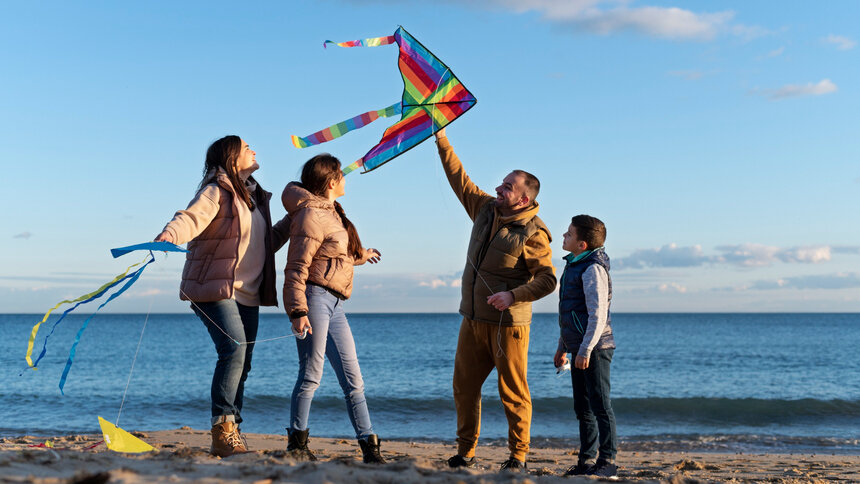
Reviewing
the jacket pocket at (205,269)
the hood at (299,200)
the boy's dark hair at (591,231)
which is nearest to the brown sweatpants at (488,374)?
the boy's dark hair at (591,231)

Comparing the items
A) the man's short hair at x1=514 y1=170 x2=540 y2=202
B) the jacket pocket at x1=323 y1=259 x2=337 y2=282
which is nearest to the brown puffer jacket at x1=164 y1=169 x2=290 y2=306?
the jacket pocket at x1=323 y1=259 x2=337 y2=282

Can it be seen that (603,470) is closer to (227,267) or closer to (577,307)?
(577,307)

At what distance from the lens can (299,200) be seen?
4.00 m

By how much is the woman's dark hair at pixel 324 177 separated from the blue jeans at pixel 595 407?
5.38ft

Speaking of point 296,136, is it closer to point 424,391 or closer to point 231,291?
point 231,291

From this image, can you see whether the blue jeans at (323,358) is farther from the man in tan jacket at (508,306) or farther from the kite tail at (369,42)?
the kite tail at (369,42)

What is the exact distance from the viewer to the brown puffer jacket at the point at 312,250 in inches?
150

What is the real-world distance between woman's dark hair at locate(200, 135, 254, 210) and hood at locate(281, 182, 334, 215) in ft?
0.74

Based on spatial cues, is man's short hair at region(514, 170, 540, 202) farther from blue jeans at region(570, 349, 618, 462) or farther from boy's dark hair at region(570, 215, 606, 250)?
blue jeans at region(570, 349, 618, 462)

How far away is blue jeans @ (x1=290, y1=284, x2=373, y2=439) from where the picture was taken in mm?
3875

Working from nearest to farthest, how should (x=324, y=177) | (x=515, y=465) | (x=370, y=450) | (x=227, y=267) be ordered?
(x=227, y=267)
(x=370, y=450)
(x=324, y=177)
(x=515, y=465)

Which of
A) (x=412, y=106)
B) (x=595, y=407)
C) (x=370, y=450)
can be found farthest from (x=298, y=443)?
(x=412, y=106)

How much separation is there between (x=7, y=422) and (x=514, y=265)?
9.48m

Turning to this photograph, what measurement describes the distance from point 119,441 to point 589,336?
2907 mm
